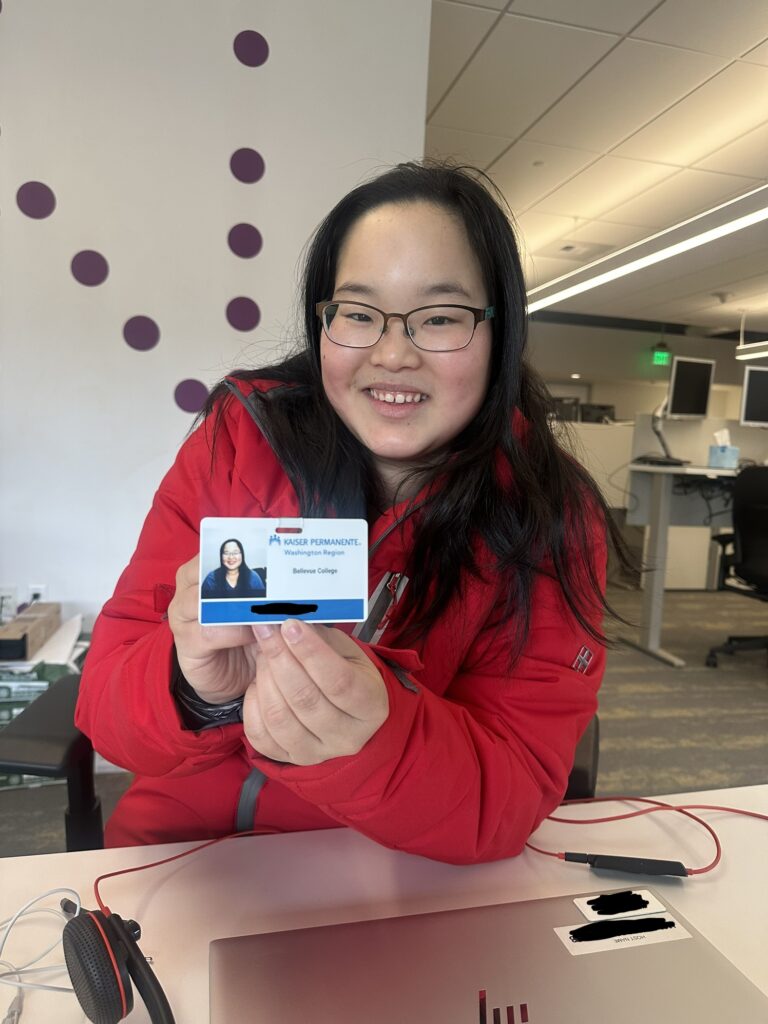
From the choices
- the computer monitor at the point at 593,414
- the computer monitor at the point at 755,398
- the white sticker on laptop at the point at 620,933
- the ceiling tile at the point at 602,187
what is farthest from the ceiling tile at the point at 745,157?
the white sticker on laptop at the point at 620,933

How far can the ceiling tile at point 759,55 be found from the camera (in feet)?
8.89

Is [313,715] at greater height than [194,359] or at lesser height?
lesser

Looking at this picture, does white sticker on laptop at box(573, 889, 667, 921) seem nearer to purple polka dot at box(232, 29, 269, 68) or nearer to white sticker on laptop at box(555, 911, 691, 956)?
white sticker on laptop at box(555, 911, 691, 956)

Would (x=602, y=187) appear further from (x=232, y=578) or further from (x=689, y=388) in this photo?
(x=232, y=578)

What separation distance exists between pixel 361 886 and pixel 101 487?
184 centimetres

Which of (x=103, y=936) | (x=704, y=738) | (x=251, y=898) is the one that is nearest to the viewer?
(x=103, y=936)

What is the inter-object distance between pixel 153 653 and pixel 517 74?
10.3 ft

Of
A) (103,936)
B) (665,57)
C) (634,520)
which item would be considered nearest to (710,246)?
(665,57)

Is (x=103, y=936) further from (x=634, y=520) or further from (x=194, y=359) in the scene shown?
(x=634, y=520)

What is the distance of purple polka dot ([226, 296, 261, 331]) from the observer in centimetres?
221

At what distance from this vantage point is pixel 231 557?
0.43 metres

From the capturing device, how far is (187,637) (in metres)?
0.49

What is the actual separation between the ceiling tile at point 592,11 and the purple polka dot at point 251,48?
974mm

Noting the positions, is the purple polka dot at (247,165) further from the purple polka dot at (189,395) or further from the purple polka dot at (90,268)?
the purple polka dot at (189,395)
